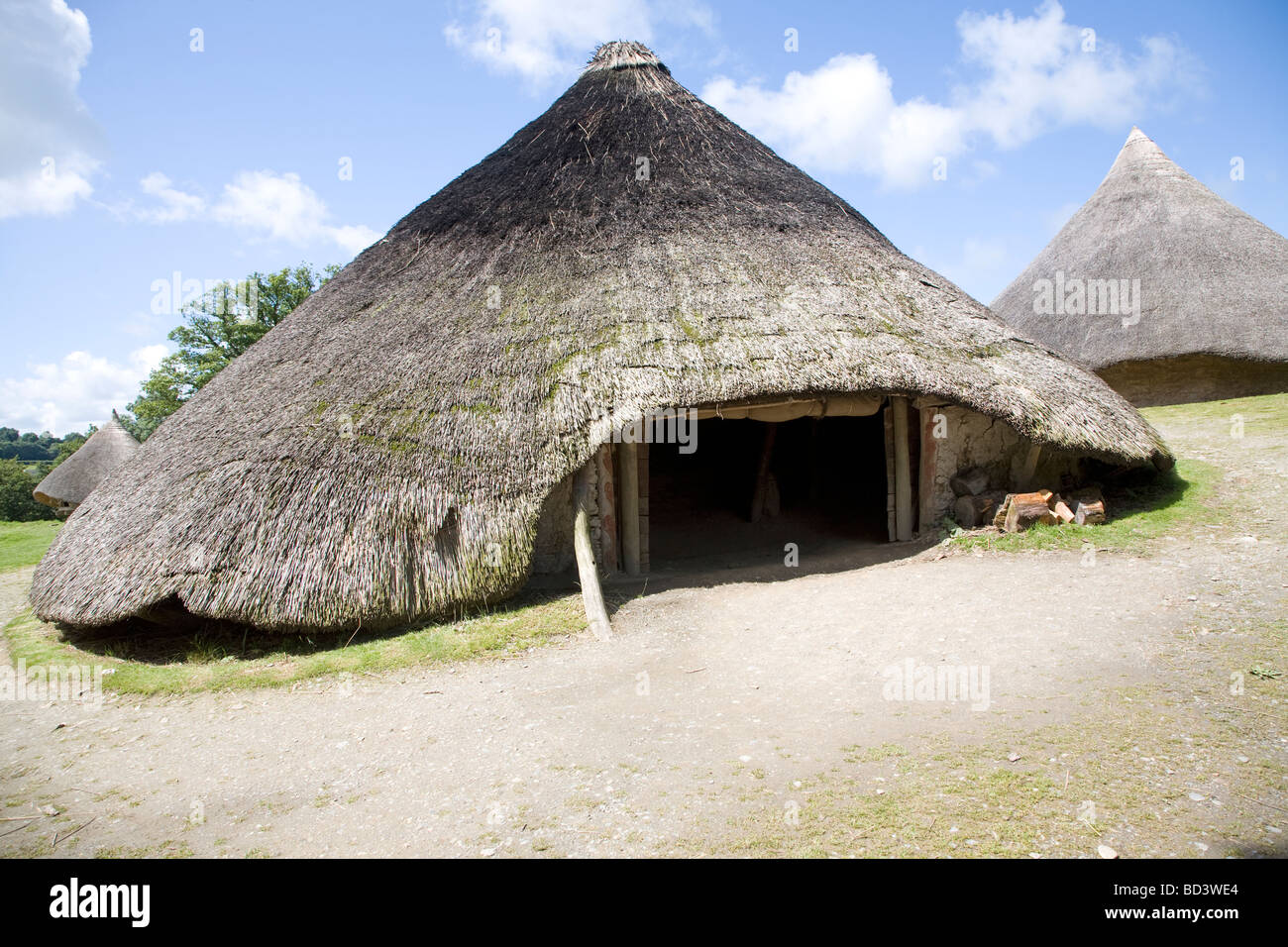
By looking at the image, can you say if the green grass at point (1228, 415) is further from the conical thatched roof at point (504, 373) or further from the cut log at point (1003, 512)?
the cut log at point (1003, 512)

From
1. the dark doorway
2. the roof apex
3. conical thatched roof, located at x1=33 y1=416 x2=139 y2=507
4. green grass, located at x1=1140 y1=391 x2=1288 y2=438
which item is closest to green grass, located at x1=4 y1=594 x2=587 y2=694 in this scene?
the dark doorway

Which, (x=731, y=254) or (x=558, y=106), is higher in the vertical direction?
(x=558, y=106)

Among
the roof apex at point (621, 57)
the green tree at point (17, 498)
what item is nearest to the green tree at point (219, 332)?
the green tree at point (17, 498)

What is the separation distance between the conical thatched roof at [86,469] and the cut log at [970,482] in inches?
717

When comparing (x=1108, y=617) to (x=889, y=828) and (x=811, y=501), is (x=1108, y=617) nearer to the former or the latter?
(x=889, y=828)

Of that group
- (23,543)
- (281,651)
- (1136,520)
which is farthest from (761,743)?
(23,543)

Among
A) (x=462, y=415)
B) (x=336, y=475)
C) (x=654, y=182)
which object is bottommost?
(x=336, y=475)

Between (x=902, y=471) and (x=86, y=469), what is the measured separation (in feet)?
64.2

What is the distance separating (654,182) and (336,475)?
5.33m

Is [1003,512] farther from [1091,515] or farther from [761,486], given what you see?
[761,486]

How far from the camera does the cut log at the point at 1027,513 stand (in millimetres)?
7191

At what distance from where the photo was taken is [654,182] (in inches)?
344
